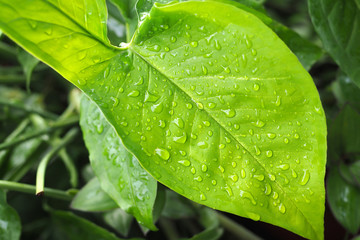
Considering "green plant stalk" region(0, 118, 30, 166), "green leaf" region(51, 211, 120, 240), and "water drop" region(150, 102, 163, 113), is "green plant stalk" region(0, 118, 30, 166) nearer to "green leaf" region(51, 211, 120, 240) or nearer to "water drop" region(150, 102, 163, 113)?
"green leaf" region(51, 211, 120, 240)

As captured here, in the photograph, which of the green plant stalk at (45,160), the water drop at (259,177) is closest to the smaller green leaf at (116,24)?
the green plant stalk at (45,160)

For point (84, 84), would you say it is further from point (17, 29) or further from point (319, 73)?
point (319, 73)

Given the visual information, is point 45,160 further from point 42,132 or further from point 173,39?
point 173,39

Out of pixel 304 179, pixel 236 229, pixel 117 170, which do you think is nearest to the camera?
pixel 304 179

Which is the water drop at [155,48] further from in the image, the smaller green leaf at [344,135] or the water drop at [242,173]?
the smaller green leaf at [344,135]

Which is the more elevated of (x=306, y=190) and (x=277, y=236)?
(x=306, y=190)

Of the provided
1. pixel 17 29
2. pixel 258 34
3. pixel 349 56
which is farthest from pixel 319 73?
pixel 17 29

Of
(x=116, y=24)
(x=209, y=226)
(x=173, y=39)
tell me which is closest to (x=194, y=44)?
(x=173, y=39)
